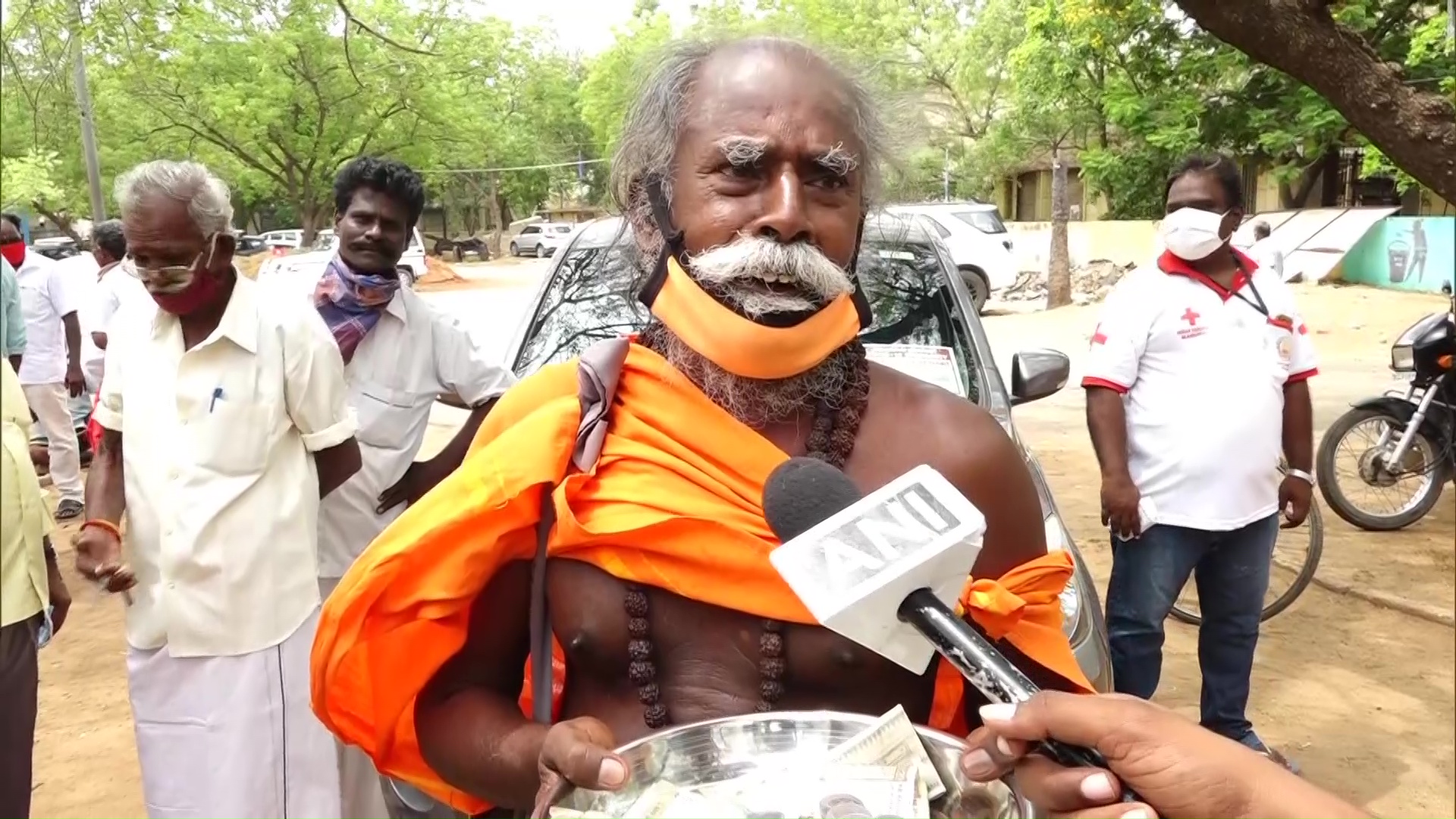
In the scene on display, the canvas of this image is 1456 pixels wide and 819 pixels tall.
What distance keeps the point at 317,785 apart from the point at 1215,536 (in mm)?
2717

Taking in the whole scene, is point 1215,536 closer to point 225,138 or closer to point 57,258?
point 57,258

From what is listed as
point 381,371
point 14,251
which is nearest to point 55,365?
point 14,251

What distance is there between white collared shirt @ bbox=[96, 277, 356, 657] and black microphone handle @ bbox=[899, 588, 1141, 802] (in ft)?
6.46

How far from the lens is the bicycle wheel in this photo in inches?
186

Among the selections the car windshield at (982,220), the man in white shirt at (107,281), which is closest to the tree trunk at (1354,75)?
the man in white shirt at (107,281)

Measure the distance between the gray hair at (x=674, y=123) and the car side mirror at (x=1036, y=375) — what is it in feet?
6.95

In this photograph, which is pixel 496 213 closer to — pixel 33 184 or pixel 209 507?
pixel 209 507

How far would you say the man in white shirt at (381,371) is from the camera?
3037 millimetres

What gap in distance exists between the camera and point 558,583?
5.06 ft

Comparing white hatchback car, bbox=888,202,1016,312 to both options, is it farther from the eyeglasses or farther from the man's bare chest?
the man's bare chest

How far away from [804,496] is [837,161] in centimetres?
55

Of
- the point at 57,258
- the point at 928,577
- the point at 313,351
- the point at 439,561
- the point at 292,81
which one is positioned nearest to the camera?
the point at 928,577

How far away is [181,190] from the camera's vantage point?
8.22 feet

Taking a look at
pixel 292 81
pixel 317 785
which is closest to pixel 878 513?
pixel 317 785
